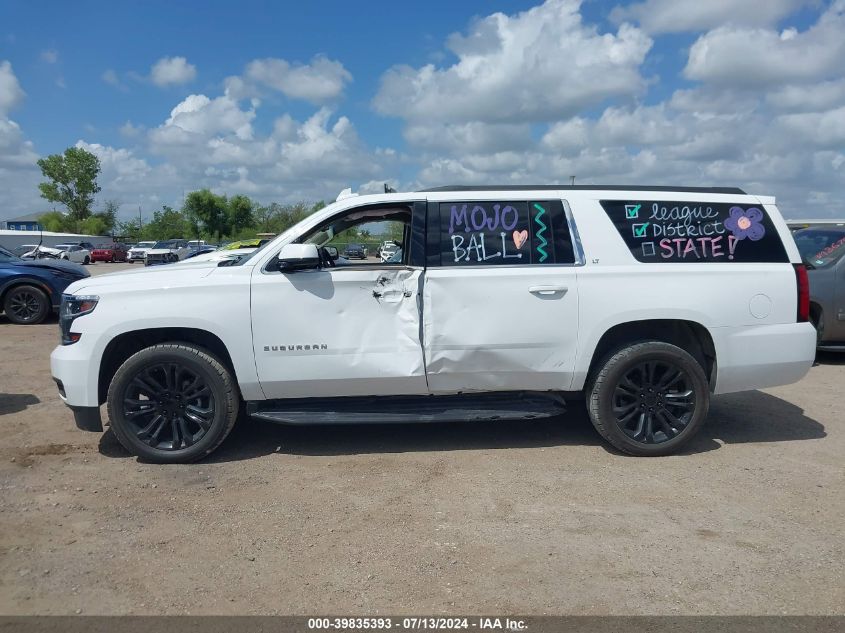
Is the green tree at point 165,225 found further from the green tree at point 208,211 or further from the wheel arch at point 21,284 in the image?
the wheel arch at point 21,284

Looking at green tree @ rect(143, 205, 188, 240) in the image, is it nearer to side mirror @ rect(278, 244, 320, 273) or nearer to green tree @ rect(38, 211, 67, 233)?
green tree @ rect(38, 211, 67, 233)

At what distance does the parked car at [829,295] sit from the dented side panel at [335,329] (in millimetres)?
5635

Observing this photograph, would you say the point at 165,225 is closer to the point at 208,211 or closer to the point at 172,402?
the point at 208,211

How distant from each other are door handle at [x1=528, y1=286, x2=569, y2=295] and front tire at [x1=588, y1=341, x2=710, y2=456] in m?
0.63

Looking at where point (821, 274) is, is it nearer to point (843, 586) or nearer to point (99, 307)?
point (843, 586)

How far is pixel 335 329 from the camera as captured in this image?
477 centimetres

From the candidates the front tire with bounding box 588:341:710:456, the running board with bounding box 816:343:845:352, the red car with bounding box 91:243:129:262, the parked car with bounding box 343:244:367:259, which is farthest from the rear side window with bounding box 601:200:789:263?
the red car with bounding box 91:243:129:262

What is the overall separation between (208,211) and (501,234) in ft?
212

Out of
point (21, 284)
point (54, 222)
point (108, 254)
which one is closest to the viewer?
point (21, 284)

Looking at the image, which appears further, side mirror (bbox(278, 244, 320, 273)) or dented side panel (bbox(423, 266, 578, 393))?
dented side panel (bbox(423, 266, 578, 393))

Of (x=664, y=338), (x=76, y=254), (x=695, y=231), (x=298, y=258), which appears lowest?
(x=664, y=338)

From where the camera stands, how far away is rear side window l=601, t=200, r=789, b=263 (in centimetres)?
502

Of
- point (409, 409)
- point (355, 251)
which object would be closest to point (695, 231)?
point (409, 409)

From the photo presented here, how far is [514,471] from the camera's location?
4758 millimetres
